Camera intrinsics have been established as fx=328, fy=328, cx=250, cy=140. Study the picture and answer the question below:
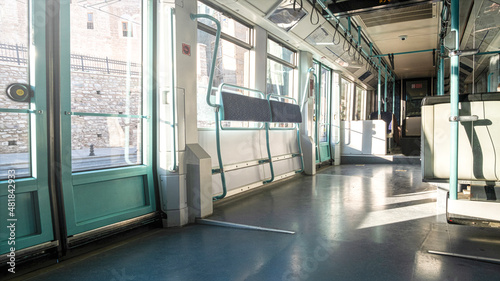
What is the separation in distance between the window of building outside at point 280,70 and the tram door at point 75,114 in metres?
2.71

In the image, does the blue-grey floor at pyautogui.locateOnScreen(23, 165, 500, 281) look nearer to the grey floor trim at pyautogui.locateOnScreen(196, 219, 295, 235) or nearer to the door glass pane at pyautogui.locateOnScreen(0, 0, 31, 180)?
the grey floor trim at pyautogui.locateOnScreen(196, 219, 295, 235)

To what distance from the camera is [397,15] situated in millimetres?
6008

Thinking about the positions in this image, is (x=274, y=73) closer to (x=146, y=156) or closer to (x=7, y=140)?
(x=146, y=156)

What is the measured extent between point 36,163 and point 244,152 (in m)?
2.73

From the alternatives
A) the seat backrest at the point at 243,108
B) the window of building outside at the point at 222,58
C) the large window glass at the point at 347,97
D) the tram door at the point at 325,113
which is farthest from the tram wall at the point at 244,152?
the large window glass at the point at 347,97

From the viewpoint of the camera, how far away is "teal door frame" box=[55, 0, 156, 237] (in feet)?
7.50

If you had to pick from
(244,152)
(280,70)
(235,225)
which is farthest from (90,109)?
(280,70)

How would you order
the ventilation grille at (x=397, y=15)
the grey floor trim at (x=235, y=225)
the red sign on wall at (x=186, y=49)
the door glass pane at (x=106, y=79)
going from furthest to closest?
the ventilation grille at (x=397, y=15), the red sign on wall at (x=186, y=49), the grey floor trim at (x=235, y=225), the door glass pane at (x=106, y=79)

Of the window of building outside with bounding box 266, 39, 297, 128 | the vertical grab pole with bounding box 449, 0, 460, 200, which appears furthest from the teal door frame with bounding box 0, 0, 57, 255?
the window of building outside with bounding box 266, 39, 297, 128

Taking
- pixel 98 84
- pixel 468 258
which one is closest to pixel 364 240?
pixel 468 258

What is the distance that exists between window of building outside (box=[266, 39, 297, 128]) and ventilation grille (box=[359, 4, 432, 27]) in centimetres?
158

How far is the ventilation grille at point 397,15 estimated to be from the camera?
5684 millimetres

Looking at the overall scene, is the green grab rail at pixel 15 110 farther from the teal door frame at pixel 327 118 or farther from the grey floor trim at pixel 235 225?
the teal door frame at pixel 327 118

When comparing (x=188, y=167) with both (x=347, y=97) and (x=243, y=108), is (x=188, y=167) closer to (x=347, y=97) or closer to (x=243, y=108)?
(x=243, y=108)
